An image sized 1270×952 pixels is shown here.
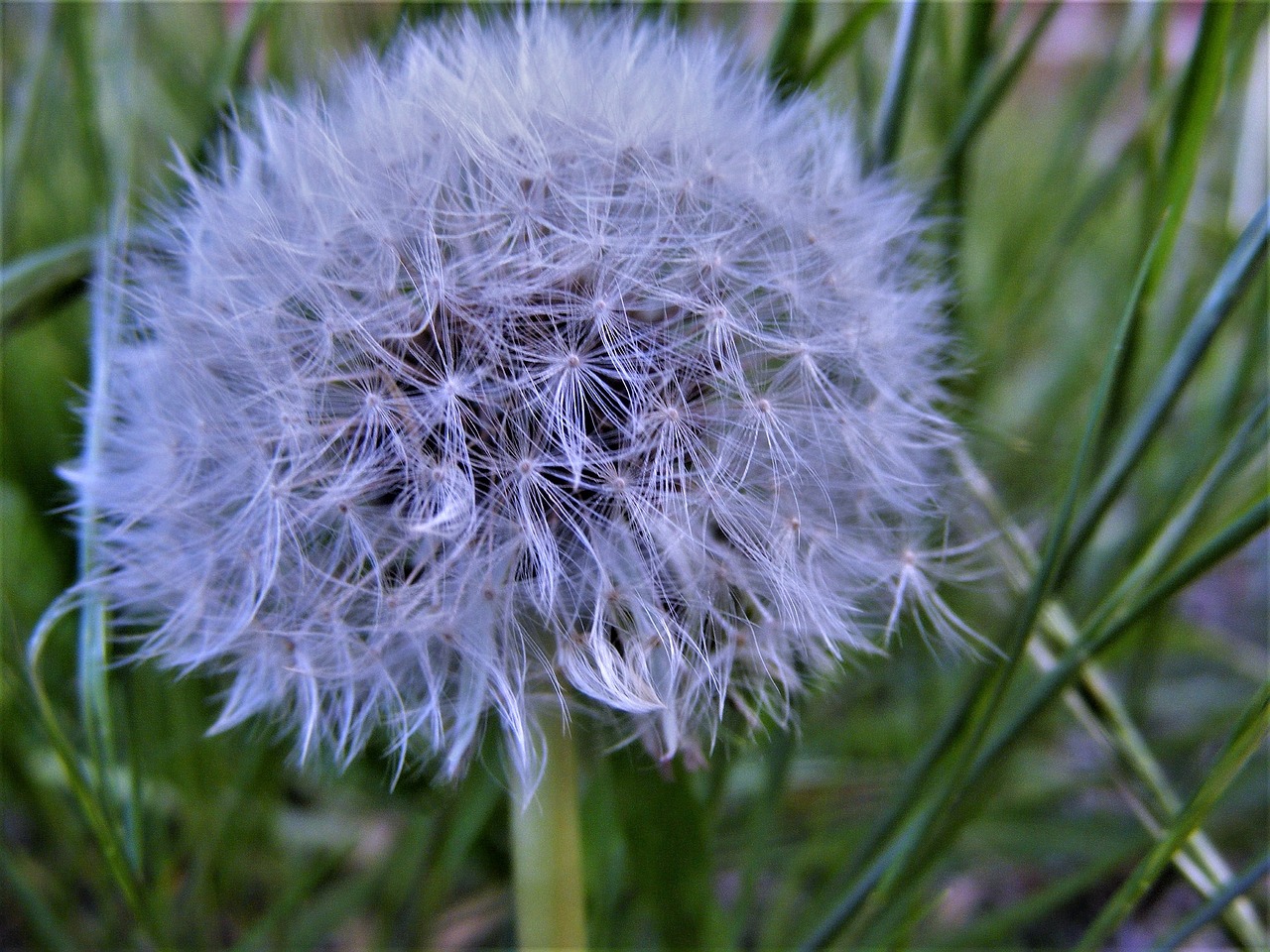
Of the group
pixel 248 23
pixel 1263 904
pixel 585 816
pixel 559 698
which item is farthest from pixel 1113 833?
pixel 248 23

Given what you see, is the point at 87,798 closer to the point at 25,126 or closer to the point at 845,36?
the point at 25,126

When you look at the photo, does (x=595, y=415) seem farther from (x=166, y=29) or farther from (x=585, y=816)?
(x=166, y=29)

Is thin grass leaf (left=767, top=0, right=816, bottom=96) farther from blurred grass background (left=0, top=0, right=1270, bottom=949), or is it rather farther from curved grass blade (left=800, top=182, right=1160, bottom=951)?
curved grass blade (left=800, top=182, right=1160, bottom=951)

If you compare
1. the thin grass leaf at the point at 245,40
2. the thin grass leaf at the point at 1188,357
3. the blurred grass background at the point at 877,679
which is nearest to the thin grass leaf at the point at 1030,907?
the blurred grass background at the point at 877,679

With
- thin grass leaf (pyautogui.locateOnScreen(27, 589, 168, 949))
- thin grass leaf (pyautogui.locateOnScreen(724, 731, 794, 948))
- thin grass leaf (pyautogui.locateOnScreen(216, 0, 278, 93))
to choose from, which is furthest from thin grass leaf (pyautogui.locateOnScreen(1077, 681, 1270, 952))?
thin grass leaf (pyautogui.locateOnScreen(216, 0, 278, 93))

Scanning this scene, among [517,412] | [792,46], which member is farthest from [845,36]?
[517,412]

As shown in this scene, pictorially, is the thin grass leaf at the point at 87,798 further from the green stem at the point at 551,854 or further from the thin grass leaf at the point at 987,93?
the thin grass leaf at the point at 987,93
